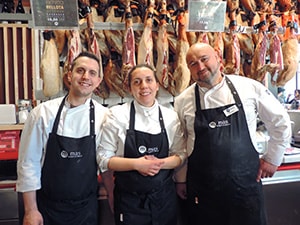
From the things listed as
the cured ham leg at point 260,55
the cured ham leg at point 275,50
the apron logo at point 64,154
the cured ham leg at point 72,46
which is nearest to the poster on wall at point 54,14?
the cured ham leg at point 72,46

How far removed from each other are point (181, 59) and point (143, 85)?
2.46 feet

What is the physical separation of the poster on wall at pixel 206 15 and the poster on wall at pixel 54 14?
30.0 inches

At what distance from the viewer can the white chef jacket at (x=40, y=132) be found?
1453 millimetres

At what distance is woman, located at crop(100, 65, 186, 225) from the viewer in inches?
59.2

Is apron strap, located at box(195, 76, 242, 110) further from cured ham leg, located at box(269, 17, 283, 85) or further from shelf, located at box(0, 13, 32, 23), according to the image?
shelf, located at box(0, 13, 32, 23)

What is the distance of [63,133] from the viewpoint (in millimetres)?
1493

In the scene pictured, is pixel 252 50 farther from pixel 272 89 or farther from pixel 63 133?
pixel 63 133

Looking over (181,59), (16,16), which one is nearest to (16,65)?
(16,16)

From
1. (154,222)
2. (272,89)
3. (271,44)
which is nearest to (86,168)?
(154,222)

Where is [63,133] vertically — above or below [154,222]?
above

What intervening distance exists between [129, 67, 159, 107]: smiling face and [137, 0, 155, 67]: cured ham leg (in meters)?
0.60

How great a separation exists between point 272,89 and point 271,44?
539 millimetres

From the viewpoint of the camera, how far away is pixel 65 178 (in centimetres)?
148

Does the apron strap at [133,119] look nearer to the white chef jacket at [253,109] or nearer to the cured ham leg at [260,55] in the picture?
the white chef jacket at [253,109]
